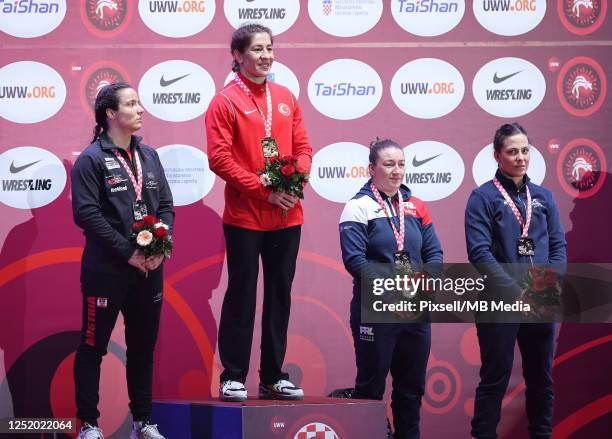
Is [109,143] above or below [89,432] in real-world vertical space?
above

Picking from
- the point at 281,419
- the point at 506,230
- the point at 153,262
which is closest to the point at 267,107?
the point at 153,262

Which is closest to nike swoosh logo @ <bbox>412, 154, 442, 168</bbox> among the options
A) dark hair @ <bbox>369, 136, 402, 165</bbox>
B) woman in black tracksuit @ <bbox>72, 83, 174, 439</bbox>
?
dark hair @ <bbox>369, 136, 402, 165</bbox>

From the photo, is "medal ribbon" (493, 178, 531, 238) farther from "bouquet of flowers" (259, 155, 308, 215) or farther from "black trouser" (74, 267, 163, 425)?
"black trouser" (74, 267, 163, 425)

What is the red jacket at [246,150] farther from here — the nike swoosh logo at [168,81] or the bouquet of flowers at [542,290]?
the bouquet of flowers at [542,290]

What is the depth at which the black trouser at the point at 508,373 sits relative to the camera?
4.46m

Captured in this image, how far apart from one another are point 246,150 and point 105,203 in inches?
28.6

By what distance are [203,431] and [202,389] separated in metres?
1.42

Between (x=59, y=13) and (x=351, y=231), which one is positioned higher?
(x=59, y=13)

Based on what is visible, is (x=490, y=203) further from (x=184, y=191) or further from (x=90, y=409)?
(x=90, y=409)

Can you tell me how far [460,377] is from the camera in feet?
17.9

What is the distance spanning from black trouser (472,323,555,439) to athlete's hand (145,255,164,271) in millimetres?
1731

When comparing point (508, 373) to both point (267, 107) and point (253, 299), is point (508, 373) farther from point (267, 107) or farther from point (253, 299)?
point (267, 107)

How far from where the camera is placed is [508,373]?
14.8 ft

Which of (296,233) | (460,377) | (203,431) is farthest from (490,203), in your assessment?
(203,431)
